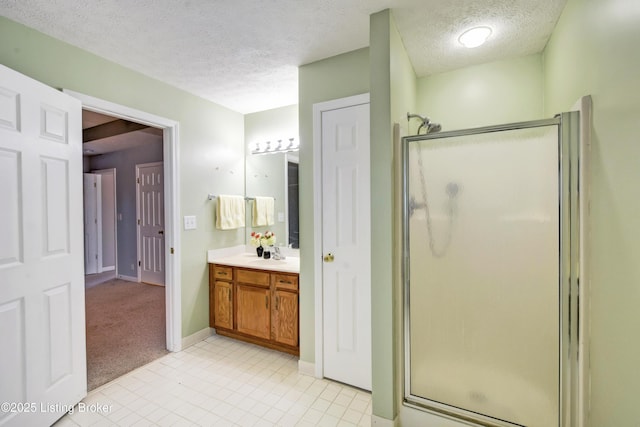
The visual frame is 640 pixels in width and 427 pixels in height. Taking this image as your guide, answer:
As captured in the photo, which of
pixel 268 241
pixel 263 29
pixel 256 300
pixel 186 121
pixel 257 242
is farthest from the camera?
pixel 257 242

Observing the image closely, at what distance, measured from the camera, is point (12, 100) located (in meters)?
1.52

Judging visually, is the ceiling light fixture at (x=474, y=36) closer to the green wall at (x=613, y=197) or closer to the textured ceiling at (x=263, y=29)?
the textured ceiling at (x=263, y=29)

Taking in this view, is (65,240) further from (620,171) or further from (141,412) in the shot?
(620,171)

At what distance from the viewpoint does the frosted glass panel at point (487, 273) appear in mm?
1467

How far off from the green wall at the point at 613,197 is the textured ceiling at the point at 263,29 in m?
0.48

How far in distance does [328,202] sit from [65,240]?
1.76m

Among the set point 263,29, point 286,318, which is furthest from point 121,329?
point 263,29

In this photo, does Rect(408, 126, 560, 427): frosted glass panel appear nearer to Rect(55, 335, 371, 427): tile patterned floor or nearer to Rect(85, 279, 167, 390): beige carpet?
Rect(55, 335, 371, 427): tile patterned floor

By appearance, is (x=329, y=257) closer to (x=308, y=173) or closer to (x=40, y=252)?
(x=308, y=173)

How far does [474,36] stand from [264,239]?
7.99 feet

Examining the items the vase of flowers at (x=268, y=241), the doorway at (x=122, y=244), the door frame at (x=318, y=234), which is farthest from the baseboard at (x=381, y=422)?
the doorway at (x=122, y=244)

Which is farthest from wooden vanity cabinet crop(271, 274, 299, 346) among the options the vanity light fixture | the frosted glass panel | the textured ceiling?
the textured ceiling

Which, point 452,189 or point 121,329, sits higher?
point 452,189

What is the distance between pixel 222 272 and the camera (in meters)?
2.87
